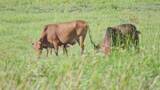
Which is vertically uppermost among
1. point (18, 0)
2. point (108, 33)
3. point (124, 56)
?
point (124, 56)

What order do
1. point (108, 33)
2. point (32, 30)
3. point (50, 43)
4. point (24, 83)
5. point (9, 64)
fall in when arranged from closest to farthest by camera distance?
1. point (24, 83)
2. point (9, 64)
3. point (108, 33)
4. point (50, 43)
5. point (32, 30)

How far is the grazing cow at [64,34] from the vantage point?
622 inches

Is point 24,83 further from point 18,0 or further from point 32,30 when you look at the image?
point 18,0

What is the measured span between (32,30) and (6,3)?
1456cm

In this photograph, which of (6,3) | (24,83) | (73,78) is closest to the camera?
(24,83)

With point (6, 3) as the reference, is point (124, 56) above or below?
above

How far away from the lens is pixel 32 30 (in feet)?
72.1

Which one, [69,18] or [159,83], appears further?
[69,18]

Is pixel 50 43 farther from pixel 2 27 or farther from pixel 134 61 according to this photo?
pixel 134 61

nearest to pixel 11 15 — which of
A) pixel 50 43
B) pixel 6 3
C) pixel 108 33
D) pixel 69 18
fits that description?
pixel 69 18

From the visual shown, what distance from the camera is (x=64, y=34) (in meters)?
15.9

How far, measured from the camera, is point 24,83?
14.8ft

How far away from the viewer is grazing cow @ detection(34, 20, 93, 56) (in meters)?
15.8

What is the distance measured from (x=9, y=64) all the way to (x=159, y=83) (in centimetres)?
189
